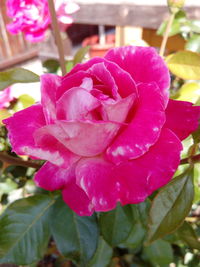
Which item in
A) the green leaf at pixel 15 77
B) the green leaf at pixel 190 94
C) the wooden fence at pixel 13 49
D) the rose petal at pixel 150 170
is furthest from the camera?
the wooden fence at pixel 13 49

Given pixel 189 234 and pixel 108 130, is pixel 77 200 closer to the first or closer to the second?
pixel 108 130

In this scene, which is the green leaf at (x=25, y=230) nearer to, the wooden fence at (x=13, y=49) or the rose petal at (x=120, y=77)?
the rose petal at (x=120, y=77)

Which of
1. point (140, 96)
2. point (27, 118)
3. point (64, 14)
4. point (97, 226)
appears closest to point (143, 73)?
point (140, 96)

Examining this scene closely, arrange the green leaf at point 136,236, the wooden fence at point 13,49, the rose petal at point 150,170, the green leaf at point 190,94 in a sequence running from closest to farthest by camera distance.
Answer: the rose petal at point 150,170
the green leaf at point 190,94
the green leaf at point 136,236
the wooden fence at point 13,49

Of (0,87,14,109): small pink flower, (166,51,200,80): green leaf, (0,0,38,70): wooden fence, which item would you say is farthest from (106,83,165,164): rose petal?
(0,0,38,70): wooden fence

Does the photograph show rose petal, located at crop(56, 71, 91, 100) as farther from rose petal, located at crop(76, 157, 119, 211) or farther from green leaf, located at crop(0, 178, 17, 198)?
green leaf, located at crop(0, 178, 17, 198)

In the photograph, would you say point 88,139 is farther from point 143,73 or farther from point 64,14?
point 64,14

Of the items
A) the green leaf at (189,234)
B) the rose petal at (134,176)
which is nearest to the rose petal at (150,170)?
the rose petal at (134,176)
